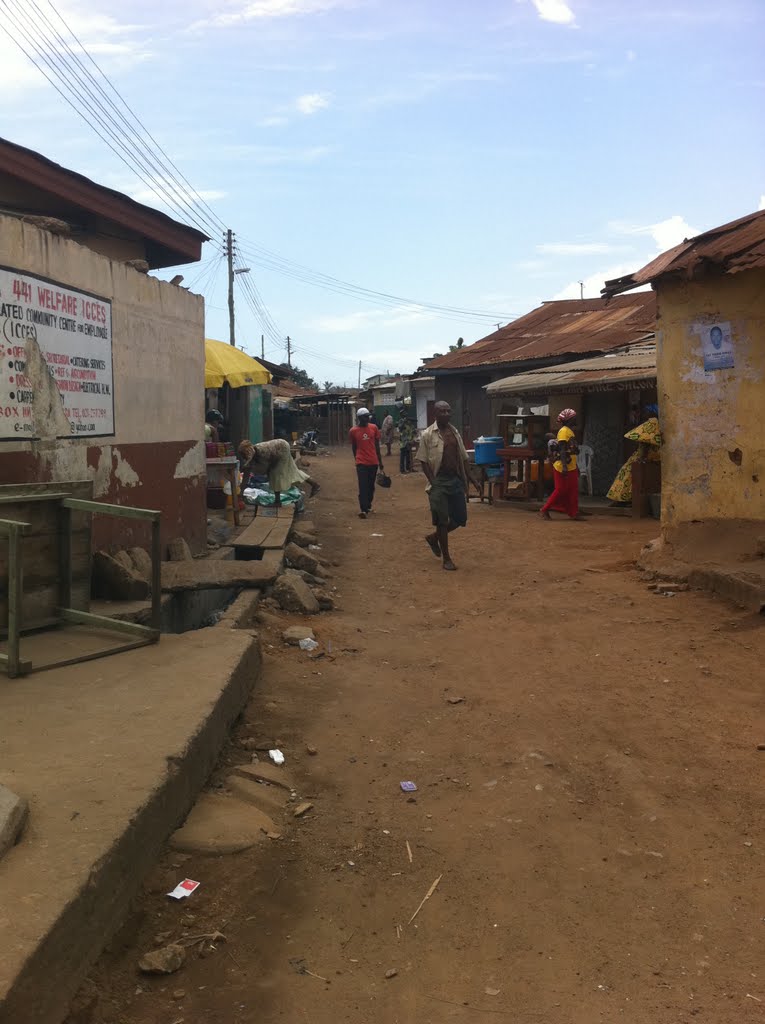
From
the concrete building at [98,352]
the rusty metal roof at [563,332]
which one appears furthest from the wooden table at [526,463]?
the concrete building at [98,352]

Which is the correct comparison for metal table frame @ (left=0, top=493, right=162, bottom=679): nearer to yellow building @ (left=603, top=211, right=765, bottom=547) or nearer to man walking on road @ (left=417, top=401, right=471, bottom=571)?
man walking on road @ (left=417, top=401, right=471, bottom=571)

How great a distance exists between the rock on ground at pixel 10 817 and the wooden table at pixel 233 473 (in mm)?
8616

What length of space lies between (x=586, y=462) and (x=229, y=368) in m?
6.67

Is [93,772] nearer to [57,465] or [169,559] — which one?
[57,465]

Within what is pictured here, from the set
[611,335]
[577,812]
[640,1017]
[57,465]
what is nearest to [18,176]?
[57,465]

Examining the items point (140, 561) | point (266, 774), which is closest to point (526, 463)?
point (140, 561)

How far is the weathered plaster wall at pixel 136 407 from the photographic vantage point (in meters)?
5.82

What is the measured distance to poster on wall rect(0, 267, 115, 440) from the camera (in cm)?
550

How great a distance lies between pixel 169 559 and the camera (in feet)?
26.9

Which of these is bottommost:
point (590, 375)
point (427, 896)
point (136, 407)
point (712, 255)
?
point (427, 896)

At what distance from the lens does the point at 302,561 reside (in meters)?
9.07

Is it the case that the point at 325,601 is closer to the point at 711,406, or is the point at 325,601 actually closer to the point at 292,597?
the point at 292,597

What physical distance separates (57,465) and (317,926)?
4140 mm

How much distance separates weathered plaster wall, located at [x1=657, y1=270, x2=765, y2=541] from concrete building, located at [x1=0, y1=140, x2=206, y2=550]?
4.71m
